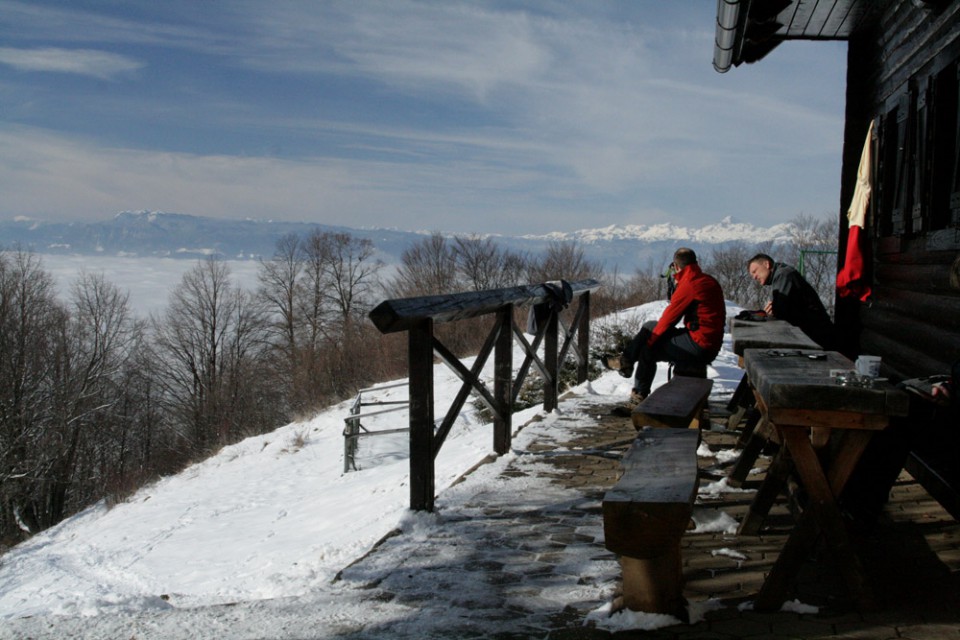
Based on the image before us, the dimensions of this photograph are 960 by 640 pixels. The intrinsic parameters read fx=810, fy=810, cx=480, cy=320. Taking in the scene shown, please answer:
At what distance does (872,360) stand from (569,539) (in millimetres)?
1905

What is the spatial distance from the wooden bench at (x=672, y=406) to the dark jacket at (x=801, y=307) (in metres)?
1.32

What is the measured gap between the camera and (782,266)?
7141mm

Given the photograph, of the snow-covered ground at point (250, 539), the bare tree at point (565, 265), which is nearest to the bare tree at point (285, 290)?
the bare tree at point (565, 265)

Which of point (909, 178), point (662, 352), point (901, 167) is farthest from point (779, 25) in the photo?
point (662, 352)

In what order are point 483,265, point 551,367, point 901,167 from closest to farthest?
1. point 901,167
2. point 551,367
3. point 483,265

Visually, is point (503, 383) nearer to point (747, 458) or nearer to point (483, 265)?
point (747, 458)

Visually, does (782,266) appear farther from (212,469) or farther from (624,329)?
(212,469)

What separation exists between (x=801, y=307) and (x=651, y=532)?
184 inches

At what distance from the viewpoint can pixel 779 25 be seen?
8.17 meters

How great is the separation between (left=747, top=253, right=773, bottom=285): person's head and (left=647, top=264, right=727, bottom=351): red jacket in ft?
1.46

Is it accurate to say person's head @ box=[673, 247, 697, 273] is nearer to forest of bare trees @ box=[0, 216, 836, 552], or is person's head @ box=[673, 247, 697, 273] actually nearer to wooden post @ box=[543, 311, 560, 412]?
wooden post @ box=[543, 311, 560, 412]

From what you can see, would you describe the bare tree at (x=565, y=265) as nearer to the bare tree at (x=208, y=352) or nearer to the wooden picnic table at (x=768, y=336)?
the bare tree at (x=208, y=352)

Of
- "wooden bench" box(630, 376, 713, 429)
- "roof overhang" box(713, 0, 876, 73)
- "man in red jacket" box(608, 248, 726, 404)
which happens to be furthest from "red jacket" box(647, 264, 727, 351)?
"roof overhang" box(713, 0, 876, 73)

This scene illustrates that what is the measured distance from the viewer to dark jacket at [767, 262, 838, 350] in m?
7.10
